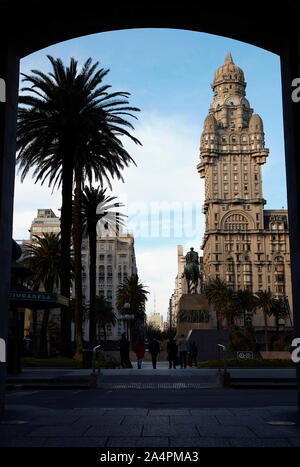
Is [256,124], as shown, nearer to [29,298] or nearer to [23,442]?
[29,298]

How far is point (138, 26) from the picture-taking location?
9719 mm

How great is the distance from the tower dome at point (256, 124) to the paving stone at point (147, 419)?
138 meters

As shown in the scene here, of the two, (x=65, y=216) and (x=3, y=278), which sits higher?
(x=65, y=216)

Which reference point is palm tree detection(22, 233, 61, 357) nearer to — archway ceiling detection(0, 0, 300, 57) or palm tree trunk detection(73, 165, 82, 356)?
palm tree trunk detection(73, 165, 82, 356)

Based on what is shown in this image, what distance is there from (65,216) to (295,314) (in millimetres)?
24337

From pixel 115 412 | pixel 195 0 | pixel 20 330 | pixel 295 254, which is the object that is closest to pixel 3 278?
pixel 115 412

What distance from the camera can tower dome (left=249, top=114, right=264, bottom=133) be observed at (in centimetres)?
14102

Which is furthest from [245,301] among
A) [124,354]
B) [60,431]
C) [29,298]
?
[60,431]

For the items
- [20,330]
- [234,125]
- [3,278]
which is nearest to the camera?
[3,278]

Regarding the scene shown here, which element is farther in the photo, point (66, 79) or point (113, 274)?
point (113, 274)

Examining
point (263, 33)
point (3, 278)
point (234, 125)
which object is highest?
point (234, 125)

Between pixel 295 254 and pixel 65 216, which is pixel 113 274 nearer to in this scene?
pixel 65 216

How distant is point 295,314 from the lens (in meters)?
8.67
